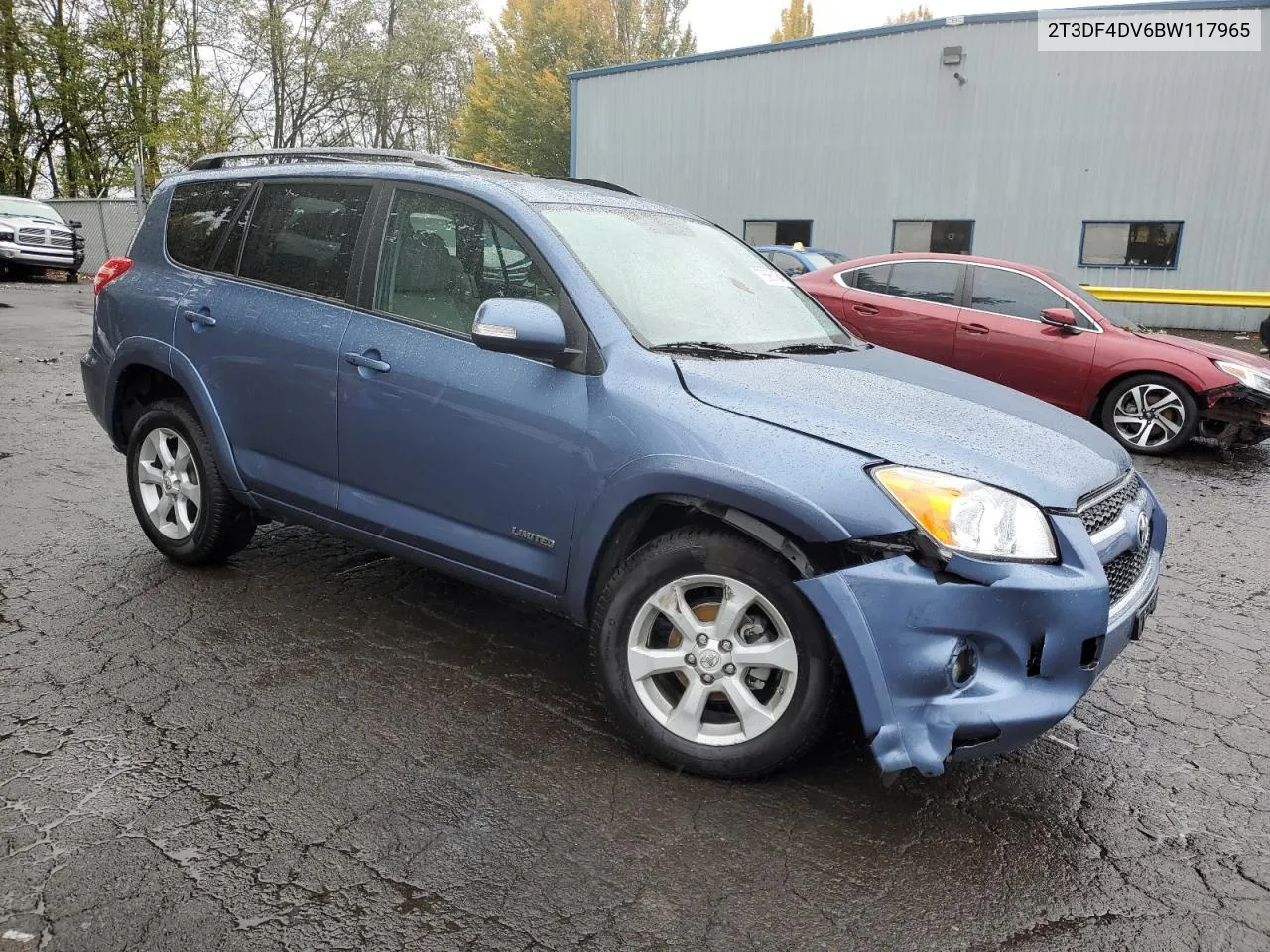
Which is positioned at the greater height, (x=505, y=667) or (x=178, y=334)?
(x=178, y=334)

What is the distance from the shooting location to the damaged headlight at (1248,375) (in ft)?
25.3

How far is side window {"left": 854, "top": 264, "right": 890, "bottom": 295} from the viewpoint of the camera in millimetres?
9078

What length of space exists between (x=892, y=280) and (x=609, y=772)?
705cm

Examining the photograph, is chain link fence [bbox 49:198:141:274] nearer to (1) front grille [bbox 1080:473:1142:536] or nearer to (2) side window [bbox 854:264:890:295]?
(2) side window [bbox 854:264:890:295]

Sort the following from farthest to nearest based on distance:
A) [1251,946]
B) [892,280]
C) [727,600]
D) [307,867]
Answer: [892,280] → [727,600] → [307,867] → [1251,946]

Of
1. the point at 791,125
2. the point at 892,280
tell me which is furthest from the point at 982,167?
the point at 892,280

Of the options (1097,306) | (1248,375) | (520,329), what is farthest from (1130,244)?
(520,329)

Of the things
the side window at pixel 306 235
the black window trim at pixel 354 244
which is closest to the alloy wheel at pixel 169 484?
the black window trim at pixel 354 244

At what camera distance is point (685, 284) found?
142 inches

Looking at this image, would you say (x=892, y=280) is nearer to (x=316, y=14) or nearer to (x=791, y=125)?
(x=791, y=125)

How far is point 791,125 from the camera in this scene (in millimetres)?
22062

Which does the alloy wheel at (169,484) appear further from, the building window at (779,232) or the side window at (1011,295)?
the building window at (779,232)

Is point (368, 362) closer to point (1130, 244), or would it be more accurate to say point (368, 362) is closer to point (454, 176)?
point (454, 176)

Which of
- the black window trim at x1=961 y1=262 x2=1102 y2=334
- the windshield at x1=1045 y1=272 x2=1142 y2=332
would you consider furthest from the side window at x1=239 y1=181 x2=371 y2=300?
the windshield at x1=1045 y1=272 x2=1142 y2=332
